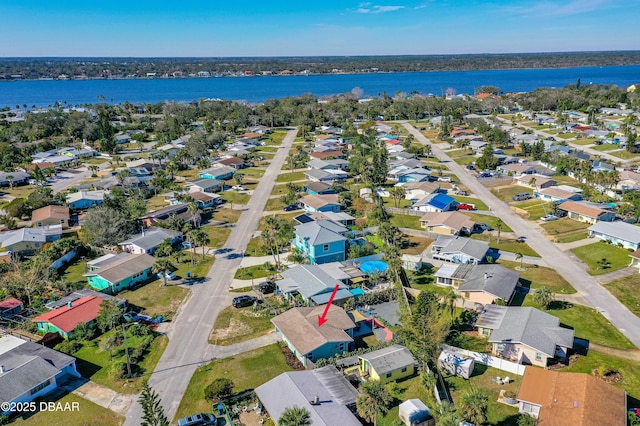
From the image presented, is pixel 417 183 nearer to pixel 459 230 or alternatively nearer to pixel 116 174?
pixel 459 230

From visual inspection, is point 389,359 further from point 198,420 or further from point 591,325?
point 591,325

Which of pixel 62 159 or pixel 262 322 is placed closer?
pixel 262 322

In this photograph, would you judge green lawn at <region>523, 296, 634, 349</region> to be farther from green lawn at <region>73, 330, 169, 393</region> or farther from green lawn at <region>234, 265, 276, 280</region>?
green lawn at <region>73, 330, 169, 393</region>

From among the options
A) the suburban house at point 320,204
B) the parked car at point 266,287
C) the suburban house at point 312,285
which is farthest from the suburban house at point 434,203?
the parked car at point 266,287

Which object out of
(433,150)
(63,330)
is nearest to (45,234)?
(63,330)

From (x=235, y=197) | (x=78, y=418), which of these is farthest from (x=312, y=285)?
(x=235, y=197)

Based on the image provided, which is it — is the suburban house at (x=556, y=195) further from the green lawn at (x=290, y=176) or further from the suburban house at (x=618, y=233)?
the green lawn at (x=290, y=176)

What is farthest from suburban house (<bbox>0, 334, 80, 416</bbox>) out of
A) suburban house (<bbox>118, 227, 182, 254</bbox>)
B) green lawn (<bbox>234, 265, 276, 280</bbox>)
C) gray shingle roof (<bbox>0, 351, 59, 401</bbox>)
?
suburban house (<bbox>118, 227, 182, 254</bbox>)
